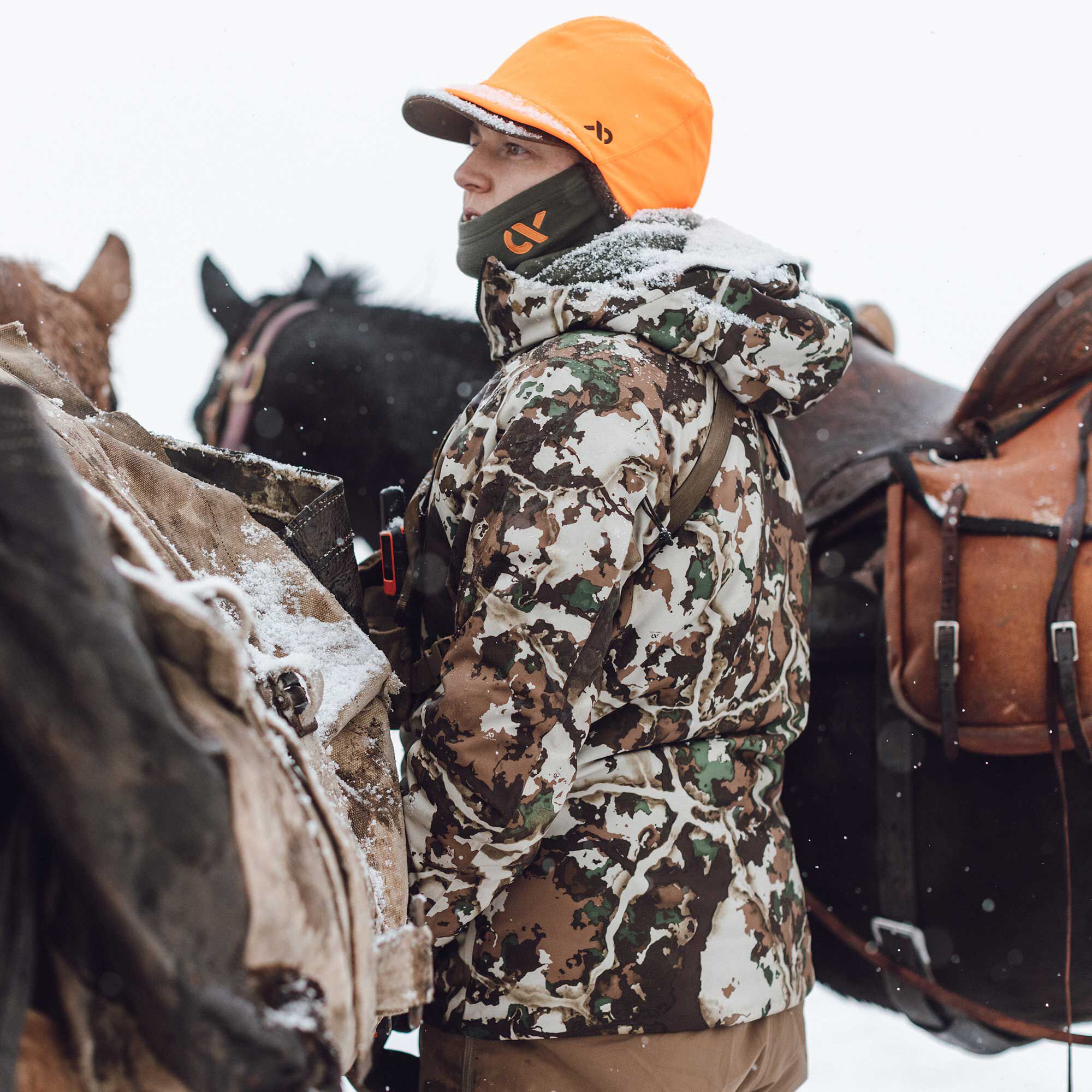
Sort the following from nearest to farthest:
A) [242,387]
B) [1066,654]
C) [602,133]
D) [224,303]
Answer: [602,133] < [1066,654] < [242,387] < [224,303]

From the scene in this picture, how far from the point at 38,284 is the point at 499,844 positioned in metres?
1.55

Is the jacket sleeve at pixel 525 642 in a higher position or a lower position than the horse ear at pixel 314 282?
lower

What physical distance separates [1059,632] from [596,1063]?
1.22 meters

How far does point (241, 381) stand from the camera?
247 centimetres

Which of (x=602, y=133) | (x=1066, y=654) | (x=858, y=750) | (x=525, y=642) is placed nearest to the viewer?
(x=525, y=642)

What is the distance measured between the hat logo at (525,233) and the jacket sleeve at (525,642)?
12.8 inches

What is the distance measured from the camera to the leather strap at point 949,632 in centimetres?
185

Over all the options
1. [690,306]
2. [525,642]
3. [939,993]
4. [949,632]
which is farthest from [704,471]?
[939,993]

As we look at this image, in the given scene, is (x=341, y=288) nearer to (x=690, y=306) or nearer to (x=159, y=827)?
(x=690, y=306)

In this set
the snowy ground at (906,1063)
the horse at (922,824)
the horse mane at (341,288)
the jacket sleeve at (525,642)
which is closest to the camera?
the jacket sleeve at (525,642)

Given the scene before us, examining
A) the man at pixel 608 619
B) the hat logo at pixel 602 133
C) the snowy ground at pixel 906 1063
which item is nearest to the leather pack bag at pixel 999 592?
the man at pixel 608 619

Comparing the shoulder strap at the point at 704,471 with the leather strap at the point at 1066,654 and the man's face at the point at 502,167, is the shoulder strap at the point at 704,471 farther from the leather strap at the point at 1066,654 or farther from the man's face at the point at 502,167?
the leather strap at the point at 1066,654

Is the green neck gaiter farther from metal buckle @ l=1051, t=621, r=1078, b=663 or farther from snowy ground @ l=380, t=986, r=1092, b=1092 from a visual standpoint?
snowy ground @ l=380, t=986, r=1092, b=1092

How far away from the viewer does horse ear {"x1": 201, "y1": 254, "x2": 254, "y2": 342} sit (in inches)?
105
